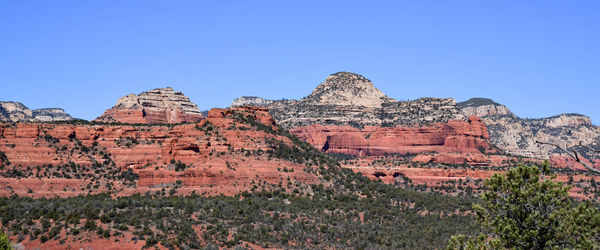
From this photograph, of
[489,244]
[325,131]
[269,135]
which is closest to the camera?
[489,244]

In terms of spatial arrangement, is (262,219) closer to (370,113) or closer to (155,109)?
(155,109)

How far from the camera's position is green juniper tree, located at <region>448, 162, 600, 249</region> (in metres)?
29.1

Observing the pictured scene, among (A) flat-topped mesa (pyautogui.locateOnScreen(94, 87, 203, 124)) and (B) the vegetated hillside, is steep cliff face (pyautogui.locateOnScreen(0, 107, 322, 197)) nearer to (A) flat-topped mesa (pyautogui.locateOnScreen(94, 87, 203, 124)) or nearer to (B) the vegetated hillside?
(B) the vegetated hillside

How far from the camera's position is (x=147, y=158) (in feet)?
317

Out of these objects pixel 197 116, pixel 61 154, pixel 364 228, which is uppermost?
pixel 197 116

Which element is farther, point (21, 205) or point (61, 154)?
point (61, 154)

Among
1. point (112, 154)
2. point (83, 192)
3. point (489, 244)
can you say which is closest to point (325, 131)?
point (112, 154)

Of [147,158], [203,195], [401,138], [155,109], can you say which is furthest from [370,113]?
[203,195]

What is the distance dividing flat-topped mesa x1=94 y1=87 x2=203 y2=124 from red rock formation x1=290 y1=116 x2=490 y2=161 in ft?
95.5

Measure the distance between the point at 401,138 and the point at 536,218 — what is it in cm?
13331

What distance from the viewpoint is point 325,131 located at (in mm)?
175375

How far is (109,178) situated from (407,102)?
114 meters

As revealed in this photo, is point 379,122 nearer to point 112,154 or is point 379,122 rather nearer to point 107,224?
point 112,154

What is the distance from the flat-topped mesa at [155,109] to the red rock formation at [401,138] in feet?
95.5
